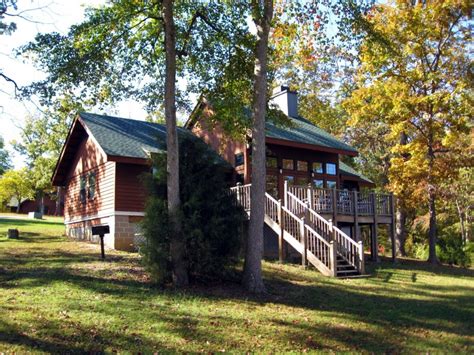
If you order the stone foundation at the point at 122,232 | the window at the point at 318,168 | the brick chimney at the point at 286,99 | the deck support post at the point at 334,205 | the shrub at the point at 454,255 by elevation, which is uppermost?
the brick chimney at the point at 286,99

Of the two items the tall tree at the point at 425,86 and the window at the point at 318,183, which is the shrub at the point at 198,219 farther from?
the tall tree at the point at 425,86

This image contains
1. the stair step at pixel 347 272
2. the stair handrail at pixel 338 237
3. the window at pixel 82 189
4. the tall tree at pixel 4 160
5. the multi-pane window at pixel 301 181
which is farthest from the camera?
the tall tree at pixel 4 160

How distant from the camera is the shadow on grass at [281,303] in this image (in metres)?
7.29

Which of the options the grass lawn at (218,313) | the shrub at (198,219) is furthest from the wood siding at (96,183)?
the shrub at (198,219)

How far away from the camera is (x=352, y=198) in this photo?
18156mm

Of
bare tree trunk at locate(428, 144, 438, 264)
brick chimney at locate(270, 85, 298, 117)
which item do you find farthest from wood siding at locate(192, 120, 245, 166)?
bare tree trunk at locate(428, 144, 438, 264)

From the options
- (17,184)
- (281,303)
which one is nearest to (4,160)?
(17,184)

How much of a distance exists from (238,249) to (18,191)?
46210 millimetres

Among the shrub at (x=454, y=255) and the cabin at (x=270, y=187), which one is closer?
the cabin at (x=270, y=187)

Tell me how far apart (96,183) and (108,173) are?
5.07 feet

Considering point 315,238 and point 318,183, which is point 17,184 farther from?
point 315,238

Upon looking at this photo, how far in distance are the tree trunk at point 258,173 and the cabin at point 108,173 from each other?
403 centimetres

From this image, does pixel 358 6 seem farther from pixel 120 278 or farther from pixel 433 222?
pixel 433 222

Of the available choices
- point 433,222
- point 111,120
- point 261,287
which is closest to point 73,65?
point 261,287
